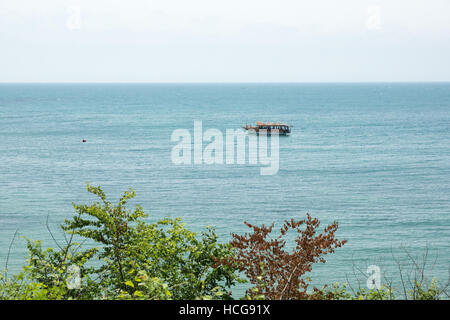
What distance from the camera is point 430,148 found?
9331 centimetres

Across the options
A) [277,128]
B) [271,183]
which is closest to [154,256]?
[271,183]

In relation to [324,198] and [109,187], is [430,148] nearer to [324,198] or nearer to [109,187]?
[324,198]

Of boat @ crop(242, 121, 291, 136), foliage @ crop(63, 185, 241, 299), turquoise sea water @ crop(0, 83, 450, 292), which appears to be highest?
foliage @ crop(63, 185, 241, 299)

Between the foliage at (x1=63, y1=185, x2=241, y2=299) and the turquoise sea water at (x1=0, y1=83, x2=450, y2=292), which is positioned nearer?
the foliage at (x1=63, y1=185, x2=241, y2=299)

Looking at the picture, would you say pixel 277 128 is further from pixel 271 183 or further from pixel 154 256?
pixel 154 256

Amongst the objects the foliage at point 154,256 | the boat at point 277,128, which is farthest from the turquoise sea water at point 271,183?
the foliage at point 154,256

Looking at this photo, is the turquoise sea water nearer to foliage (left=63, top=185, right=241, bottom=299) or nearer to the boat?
the boat

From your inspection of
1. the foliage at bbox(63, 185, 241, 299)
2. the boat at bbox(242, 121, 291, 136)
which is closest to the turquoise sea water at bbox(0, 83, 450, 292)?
the boat at bbox(242, 121, 291, 136)

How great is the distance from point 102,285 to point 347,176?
208 feet

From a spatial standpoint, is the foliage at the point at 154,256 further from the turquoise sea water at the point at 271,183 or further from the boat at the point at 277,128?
the boat at the point at 277,128

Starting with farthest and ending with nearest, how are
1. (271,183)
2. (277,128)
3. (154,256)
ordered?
(277,128) < (271,183) < (154,256)

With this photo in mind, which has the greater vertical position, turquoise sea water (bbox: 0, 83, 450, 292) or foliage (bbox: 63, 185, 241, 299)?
foliage (bbox: 63, 185, 241, 299)
